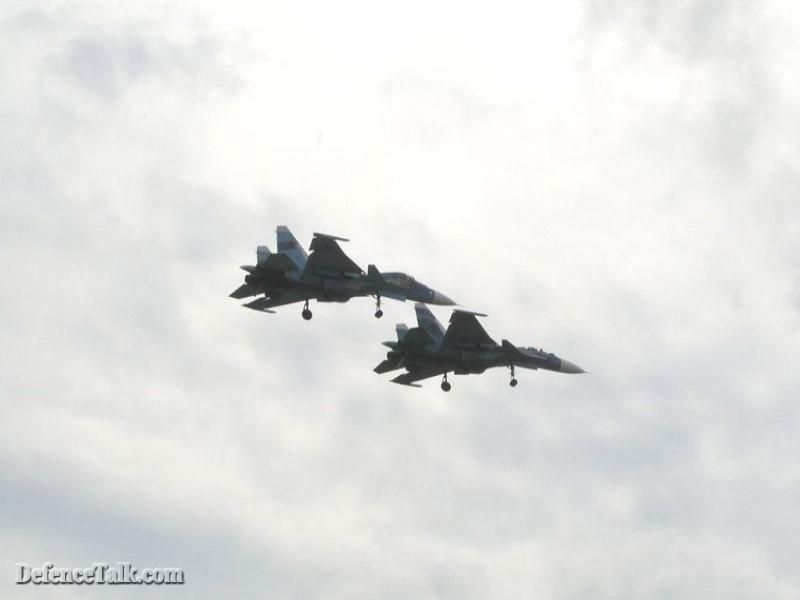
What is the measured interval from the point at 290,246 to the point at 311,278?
5.39m

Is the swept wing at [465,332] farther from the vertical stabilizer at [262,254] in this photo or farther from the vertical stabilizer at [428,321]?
the vertical stabilizer at [262,254]

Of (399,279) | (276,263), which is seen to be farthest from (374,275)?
(276,263)

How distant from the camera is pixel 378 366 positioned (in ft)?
508

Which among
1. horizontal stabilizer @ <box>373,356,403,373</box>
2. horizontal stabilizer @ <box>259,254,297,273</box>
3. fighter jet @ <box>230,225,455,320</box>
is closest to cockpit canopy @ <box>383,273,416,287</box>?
fighter jet @ <box>230,225,455,320</box>

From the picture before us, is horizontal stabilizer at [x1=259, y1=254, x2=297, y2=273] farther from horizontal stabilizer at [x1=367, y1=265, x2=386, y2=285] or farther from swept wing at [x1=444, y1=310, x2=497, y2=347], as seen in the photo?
swept wing at [x1=444, y1=310, x2=497, y2=347]

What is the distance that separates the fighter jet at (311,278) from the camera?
14325 cm

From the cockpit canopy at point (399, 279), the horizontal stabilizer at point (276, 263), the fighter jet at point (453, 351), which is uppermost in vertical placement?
the cockpit canopy at point (399, 279)

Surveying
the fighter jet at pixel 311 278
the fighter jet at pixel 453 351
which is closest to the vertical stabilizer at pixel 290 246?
the fighter jet at pixel 311 278

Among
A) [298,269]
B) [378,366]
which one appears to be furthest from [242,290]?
[378,366]

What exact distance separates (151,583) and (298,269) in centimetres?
2499

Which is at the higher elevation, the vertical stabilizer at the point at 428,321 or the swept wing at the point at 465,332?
the vertical stabilizer at the point at 428,321

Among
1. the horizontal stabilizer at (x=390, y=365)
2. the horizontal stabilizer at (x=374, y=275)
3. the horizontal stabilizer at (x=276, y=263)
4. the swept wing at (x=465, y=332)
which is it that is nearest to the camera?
the horizontal stabilizer at (x=276, y=263)

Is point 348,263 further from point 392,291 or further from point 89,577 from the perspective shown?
point 89,577

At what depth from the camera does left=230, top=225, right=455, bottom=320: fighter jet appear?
143 metres
